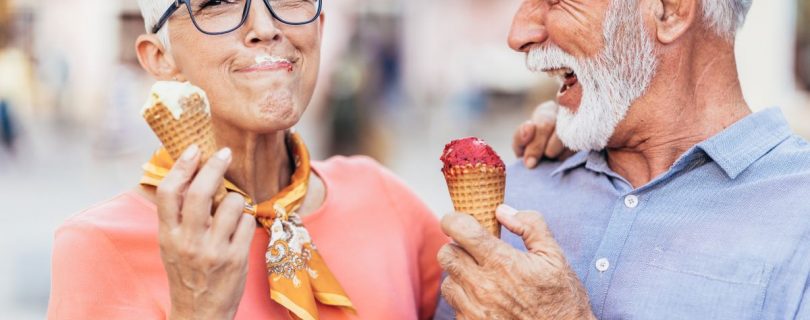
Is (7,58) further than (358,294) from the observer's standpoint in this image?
Yes

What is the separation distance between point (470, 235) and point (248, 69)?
772mm

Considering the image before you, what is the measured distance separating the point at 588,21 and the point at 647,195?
0.56 m

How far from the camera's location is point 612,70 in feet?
9.32

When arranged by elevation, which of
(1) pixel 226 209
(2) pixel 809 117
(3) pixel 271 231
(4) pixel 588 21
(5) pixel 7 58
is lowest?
(5) pixel 7 58

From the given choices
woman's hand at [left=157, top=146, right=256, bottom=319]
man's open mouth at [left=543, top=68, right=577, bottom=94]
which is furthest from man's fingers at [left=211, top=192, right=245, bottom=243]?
man's open mouth at [left=543, top=68, right=577, bottom=94]

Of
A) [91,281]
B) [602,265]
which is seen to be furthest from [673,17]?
[91,281]

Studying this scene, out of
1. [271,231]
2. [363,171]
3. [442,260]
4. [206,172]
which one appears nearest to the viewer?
[206,172]

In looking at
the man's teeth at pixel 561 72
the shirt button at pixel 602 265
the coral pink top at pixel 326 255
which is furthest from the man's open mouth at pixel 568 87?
the coral pink top at pixel 326 255

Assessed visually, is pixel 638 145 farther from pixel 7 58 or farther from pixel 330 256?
pixel 7 58

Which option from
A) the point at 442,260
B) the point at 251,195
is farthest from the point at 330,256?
the point at 442,260

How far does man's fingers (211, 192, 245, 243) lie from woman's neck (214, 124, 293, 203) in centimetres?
60

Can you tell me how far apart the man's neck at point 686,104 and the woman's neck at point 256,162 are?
1067mm

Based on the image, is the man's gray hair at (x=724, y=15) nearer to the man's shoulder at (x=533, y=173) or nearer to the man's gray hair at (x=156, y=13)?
the man's shoulder at (x=533, y=173)

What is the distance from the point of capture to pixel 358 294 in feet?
9.05
